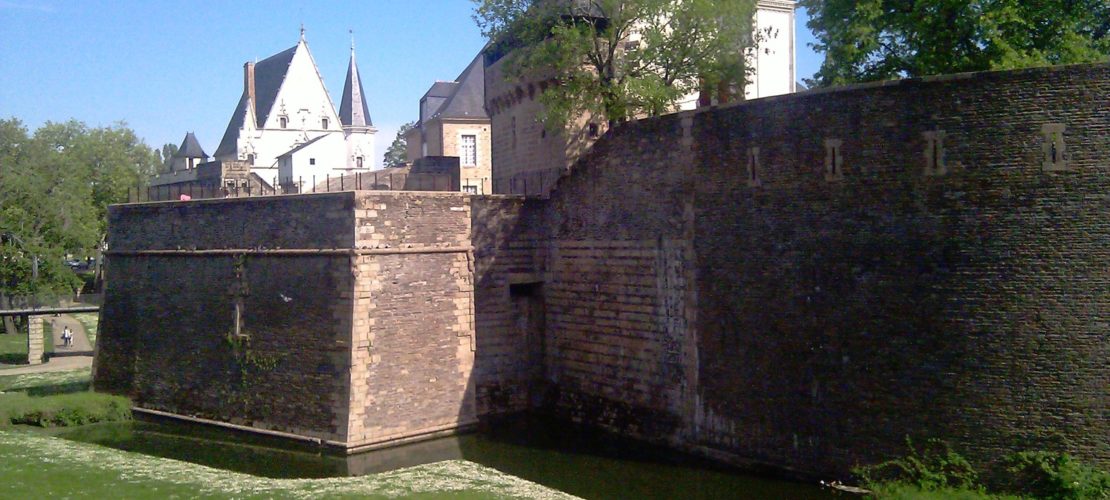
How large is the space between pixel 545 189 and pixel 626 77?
325 cm

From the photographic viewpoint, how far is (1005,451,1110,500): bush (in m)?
11.3

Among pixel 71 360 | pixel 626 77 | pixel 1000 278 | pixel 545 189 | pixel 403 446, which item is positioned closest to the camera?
pixel 1000 278

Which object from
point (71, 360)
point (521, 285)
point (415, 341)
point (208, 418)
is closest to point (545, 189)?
point (521, 285)

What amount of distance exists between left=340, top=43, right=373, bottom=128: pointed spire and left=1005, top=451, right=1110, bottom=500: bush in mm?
47419

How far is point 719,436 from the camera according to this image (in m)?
15.3

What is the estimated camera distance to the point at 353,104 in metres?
55.6

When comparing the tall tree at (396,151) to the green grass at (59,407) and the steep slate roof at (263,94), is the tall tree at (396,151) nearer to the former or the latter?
the steep slate roof at (263,94)

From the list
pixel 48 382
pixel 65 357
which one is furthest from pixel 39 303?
pixel 48 382

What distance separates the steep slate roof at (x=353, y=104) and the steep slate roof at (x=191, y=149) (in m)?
7.82

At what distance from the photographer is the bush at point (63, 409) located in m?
19.2

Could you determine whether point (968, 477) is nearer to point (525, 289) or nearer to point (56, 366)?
point (525, 289)

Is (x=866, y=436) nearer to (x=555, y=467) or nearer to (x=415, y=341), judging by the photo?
(x=555, y=467)

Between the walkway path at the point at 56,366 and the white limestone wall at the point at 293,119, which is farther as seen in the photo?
the white limestone wall at the point at 293,119

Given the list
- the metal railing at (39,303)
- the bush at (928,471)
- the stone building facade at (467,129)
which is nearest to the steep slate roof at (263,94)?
the stone building facade at (467,129)
